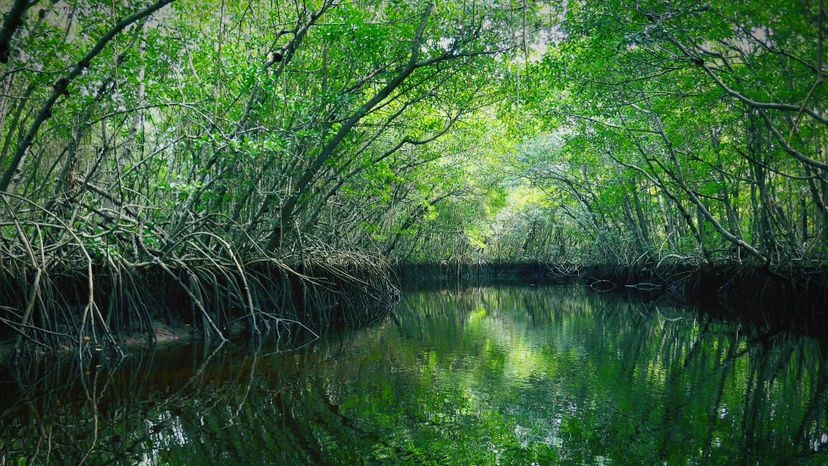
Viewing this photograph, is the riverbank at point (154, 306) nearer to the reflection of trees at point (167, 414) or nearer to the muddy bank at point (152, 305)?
the muddy bank at point (152, 305)

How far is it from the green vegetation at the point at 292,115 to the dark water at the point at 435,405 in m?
1.32

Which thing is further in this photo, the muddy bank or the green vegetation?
the green vegetation

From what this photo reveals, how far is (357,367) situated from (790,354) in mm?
4660

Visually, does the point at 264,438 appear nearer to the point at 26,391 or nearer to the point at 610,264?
the point at 26,391

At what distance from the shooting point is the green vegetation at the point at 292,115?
5660mm

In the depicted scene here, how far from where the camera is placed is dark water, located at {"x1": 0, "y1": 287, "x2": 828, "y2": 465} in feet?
10.2

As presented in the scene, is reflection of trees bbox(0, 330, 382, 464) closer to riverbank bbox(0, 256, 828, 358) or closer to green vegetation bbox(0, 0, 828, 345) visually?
riverbank bbox(0, 256, 828, 358)

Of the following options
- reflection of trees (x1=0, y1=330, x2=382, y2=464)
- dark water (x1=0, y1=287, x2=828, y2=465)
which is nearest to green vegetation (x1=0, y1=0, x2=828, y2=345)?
reflection of trees (x1=0, y1=330, x2=382, y2=464)

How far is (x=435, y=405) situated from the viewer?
13.2 feet

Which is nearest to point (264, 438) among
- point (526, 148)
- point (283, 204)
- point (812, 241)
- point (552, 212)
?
point (283, 204)

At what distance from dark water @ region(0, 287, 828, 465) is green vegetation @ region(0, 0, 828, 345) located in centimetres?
132

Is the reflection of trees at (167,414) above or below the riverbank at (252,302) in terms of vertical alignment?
below

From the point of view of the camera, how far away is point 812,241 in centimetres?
838

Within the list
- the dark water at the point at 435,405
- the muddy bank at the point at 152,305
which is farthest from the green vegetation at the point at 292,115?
the dark water at the point at 435,405
